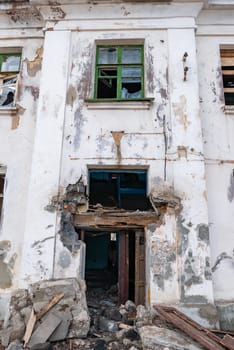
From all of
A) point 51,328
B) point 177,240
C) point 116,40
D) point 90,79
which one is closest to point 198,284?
point 177,240

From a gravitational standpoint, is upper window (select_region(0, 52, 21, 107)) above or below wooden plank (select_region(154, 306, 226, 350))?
above

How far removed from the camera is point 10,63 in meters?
7.93

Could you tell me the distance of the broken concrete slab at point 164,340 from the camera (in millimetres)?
4531

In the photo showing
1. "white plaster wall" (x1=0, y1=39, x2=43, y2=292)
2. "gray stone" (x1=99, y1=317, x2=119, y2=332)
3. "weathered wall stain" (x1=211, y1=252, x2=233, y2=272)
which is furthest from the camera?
"white plaster wall" (x1=0, y1=39, x2=43, y2=292)

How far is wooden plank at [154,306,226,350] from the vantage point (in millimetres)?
4555

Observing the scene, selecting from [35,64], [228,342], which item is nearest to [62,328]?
[228,342]

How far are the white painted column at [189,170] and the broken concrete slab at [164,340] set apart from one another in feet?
2.77

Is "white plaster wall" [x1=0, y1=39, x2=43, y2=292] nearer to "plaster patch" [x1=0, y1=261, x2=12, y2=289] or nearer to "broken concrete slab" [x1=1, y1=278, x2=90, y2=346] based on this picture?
"plaster patch" [x1=0, y1=261, x2=12, y2=289]

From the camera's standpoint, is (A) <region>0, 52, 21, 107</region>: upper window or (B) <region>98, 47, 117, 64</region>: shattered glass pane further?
(A) <region>0, 52, 21, 107</region>: upper window

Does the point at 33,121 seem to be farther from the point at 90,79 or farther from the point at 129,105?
the point at 129,105

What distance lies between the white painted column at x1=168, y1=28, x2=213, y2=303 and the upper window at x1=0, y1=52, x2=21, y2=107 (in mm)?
3848

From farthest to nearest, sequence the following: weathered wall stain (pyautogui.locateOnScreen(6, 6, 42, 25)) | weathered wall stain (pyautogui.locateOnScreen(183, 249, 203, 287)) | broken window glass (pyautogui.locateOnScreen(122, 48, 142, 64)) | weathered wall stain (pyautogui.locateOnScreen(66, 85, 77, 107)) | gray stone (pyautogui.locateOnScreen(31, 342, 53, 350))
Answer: weathered wall stain (pyautogui.locateOnScreen(6, 6, 42, 25)) < broken window glass (pyautogui.locateOnScreen(122, 48, 142, 64)) < weathered wall stain (pyautogui.locateOnScreen(66, 85, 77, 107)) < weathered wall stain (pyautogui.locateOnScreen(183, 249, 203, 287)) < gray stone (pyautogui.locateOnScreen(31, 342, 53, 350))

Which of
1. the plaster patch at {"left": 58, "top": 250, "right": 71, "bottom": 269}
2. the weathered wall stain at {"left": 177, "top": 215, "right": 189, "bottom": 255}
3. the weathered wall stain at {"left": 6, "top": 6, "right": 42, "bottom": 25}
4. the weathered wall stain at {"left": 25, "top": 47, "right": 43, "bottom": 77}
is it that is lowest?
the plaster patch at {"left": 58, "top": 250, "right": 71, "bottom": 269}

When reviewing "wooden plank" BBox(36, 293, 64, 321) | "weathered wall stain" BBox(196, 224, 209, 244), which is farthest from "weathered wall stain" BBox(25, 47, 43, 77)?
"weathered wall stain" BBox(196, 224, 209, 244)
